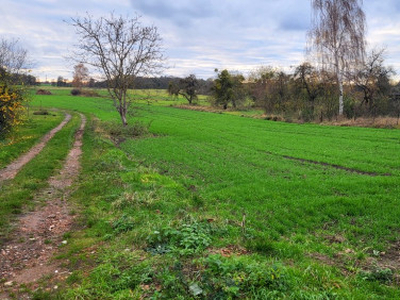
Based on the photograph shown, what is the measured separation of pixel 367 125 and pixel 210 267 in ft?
101

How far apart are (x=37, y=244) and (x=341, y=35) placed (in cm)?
3773

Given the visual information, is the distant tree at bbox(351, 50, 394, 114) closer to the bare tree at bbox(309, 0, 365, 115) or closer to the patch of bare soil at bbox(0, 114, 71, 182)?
the bare tree at bbox(309, 0, 365, 115)

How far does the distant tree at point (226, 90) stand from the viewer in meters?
66.5

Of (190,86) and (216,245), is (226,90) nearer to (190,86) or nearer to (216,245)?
(190,86)

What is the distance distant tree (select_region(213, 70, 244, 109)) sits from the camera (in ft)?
218

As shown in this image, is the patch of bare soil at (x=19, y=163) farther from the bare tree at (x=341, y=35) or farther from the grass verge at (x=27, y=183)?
the bare tree at (x=341, y=35)

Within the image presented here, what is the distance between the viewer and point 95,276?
460cm

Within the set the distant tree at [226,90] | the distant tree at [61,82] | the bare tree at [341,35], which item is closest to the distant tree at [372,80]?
the bare tree at [341,35]

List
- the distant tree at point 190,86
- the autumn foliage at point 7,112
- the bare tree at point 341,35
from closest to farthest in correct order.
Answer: the autumn foliage at point 7,112 < the bare tree at point 341,35 < the distant tree at point 190,86

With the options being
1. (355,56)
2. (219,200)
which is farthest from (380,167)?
(355,56)

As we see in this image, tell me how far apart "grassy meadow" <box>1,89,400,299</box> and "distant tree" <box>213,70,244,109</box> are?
52144 millimetres

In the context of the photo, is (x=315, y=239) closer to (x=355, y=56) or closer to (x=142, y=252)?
(x=142, y=252)

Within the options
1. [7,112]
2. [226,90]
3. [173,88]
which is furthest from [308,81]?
[7,112]

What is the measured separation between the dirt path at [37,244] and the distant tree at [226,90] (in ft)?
194
